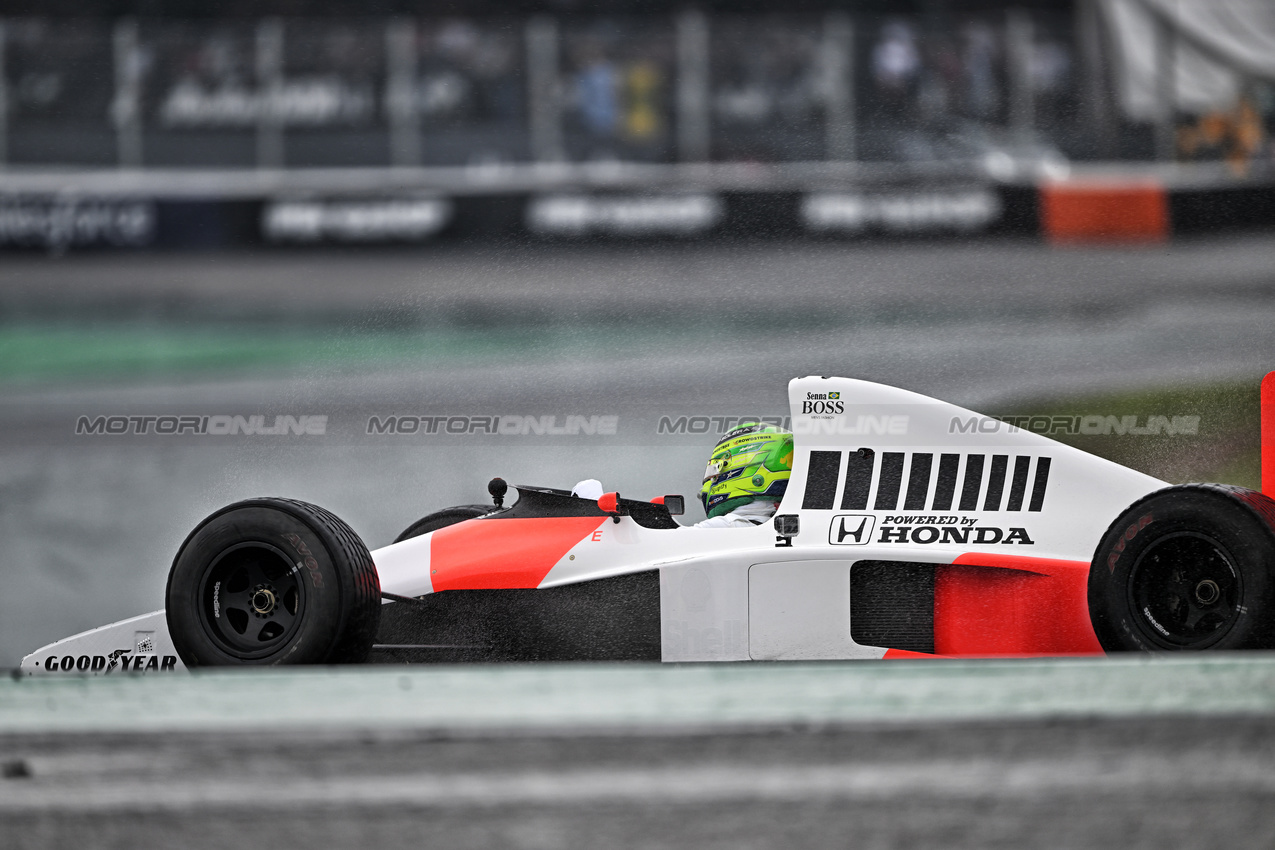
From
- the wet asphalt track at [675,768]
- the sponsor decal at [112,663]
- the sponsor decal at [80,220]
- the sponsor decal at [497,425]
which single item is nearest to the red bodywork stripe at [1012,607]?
the wet asphalt track at [675,768]

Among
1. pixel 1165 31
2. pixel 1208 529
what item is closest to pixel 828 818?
pixel 1208 529

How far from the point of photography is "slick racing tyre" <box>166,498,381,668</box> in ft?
9.89

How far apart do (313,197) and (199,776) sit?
9.58 meters

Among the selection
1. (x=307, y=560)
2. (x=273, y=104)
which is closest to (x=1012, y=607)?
(x=307, y=560)

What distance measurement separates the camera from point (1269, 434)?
3197mm

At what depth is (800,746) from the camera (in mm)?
1780

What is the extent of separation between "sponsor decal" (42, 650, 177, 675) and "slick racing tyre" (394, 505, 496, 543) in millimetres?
759

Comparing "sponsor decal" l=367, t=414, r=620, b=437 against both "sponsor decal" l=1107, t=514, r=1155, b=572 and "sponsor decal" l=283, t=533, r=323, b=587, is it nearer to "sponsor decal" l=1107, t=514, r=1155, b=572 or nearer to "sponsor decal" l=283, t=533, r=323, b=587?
"sponsor decal" l=283, t=533, r=323, b=587

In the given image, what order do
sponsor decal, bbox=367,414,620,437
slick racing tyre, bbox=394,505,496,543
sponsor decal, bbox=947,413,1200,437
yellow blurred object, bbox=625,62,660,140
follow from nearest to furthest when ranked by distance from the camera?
1. sponsor decal, bbox=947,413,1200,437
2. slick racing tyre, bbox=394,505,496,543
3. sponsor decal, bbox=367,414,620,437
4. yellow blurred object, bbox=625,62,660,140

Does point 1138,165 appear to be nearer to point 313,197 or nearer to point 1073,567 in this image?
point 313,197

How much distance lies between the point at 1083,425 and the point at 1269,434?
56cm

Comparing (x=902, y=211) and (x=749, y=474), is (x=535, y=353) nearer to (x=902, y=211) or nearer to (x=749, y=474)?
(x=902, y=211)

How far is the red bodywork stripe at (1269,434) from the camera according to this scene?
3176mm

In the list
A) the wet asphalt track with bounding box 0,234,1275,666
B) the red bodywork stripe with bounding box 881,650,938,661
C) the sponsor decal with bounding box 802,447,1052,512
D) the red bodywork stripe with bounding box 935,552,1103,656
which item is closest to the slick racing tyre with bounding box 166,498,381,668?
the sponsor decal with bounding box 802,447,1052,512
